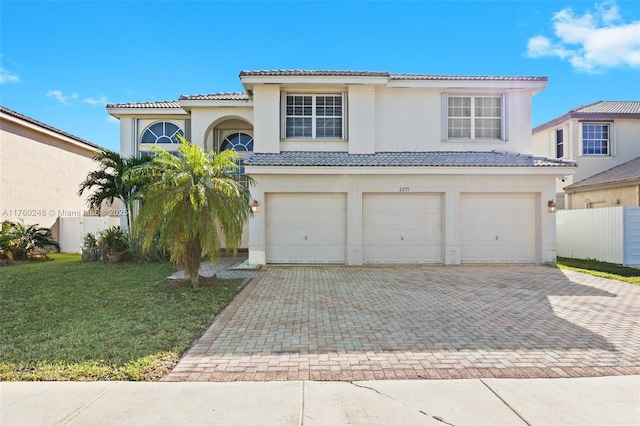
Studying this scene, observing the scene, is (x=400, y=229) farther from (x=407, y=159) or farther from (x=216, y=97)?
(x=216, y=97)

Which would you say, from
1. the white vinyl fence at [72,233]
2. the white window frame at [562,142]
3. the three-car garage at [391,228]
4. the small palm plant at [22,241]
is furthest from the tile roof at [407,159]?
the white vinyl fence at [72,233]

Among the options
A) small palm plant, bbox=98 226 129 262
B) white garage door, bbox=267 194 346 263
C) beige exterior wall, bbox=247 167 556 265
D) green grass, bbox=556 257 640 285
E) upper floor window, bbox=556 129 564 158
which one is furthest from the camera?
upper floor window, bbox=556 129 564 158

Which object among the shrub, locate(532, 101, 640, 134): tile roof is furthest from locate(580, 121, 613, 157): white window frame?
the shrub

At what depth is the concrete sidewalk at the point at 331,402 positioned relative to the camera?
3029mm

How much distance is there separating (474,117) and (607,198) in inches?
381

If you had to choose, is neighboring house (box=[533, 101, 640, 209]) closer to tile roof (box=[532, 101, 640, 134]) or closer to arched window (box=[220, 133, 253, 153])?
tile roof (box=[532, 101, 640, 134])

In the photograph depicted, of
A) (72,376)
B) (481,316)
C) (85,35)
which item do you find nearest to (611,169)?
(481,316)

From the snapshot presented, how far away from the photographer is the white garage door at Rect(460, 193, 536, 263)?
12023 mm

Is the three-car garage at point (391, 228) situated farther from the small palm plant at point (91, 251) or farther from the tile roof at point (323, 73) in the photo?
the small palm plant at point (91, 251)

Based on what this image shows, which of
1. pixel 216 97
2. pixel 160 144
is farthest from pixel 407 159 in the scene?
pixel 160 144

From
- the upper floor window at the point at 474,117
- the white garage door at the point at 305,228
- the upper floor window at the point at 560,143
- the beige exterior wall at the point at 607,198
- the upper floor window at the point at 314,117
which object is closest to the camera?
the white garage door at the point at 305,228

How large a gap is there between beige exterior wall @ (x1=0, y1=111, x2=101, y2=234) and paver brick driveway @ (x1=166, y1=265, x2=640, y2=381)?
1335cm

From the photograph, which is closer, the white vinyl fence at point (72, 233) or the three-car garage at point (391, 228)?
the three-car garage at point (391, 228)

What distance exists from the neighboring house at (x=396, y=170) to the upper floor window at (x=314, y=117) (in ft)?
0.13
